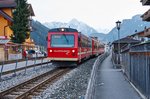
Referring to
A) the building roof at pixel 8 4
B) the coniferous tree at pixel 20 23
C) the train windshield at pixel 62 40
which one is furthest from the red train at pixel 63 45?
the building roof at pixel 8 4

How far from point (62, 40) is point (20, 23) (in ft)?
87.7

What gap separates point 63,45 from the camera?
108 feet

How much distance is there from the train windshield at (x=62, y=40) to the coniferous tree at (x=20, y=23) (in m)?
25.7

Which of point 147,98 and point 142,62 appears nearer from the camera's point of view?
point 147,98

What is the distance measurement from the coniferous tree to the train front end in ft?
83.7

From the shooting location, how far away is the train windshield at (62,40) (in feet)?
108

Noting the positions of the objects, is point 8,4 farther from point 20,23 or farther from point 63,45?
point 63,45

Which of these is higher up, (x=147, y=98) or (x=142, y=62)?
(x=142, y=62)

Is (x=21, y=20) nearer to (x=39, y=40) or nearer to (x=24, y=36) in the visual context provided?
(x=24, y=36)

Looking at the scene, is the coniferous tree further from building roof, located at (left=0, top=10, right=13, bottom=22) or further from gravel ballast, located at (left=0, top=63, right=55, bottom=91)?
gravel ballast, located at (left=0, top=63, right=55, bottom=91)

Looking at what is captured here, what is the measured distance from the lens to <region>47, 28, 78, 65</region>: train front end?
32562 millimetres

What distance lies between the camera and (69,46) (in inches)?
1289

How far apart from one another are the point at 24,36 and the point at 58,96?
143 ft

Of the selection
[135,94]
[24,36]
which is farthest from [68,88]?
[24,36]
